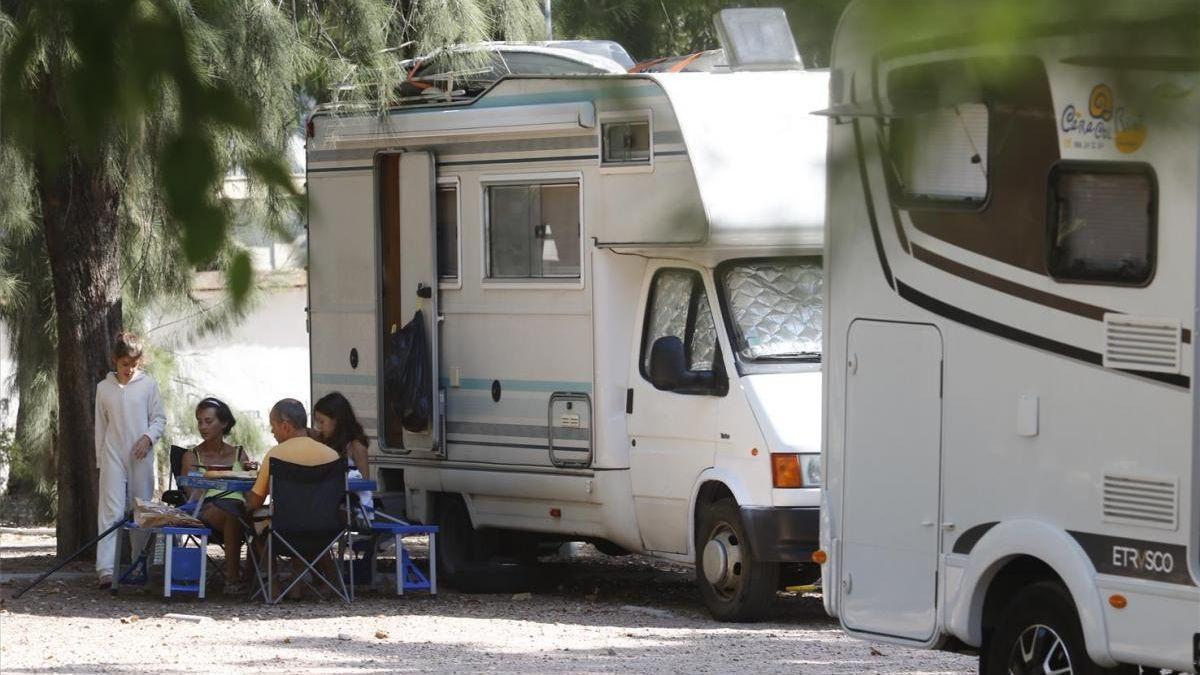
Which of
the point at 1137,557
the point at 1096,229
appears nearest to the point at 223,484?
the point at 1096,229

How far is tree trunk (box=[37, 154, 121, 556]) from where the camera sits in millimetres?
11891

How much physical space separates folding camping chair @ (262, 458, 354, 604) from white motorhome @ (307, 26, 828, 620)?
42.6 inches

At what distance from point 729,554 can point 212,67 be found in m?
7.57

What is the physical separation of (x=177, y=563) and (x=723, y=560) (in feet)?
10.1

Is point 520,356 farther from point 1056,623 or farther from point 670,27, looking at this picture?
point 670,27

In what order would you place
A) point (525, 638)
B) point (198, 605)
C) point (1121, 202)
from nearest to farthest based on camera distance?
point (1121, 202)
point (525, 638)
point (198, 605)

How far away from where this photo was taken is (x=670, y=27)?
75.3 inches

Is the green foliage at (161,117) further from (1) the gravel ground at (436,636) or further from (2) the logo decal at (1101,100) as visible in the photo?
(1) the gravel ground at (436,636)

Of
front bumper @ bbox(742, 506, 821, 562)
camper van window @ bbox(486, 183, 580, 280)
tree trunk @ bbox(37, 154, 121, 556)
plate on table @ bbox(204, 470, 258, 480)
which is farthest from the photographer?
tree trunk @ bbox(37, 154, 121, 556)

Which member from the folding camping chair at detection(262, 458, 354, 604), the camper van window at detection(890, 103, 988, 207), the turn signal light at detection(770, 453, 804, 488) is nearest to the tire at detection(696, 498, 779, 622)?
the turn signal light at detection(770, 453, 804, 488)

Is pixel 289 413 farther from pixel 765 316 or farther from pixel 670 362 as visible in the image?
pixel 765 316

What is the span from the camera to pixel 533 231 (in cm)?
1073

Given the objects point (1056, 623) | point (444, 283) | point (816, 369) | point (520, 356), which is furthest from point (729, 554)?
point (1056, 623)

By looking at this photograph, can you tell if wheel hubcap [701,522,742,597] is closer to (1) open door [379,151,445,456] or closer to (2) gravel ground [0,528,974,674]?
(2) gravel ground [0,528,974,674]
